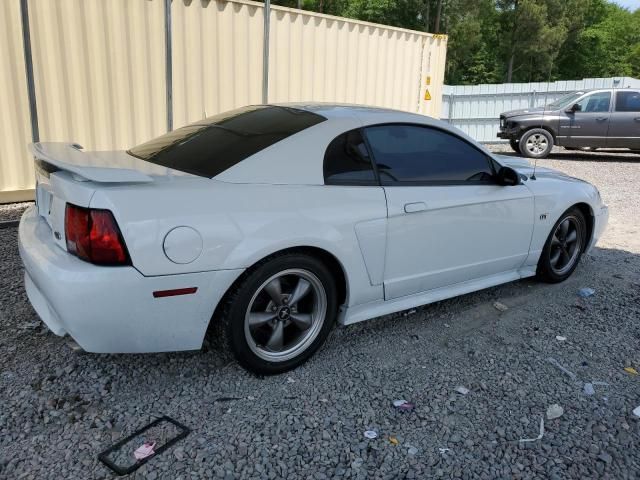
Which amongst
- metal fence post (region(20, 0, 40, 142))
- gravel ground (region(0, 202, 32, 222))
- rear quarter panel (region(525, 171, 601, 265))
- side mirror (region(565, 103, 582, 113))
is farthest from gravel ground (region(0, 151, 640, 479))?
side mirror (region(565, 103, 582, 113))

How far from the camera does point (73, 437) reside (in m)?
2.53

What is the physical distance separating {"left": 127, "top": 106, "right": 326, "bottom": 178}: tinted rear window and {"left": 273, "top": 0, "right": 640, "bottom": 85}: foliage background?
116 feet

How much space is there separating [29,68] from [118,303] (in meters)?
4.78

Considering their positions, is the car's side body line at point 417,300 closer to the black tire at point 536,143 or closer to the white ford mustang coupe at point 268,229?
the white ford mustang coupe at point 268,229

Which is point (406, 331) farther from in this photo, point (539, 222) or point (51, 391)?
point (51, 391)

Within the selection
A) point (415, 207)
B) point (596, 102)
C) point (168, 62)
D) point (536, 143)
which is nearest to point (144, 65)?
point (168, 62)

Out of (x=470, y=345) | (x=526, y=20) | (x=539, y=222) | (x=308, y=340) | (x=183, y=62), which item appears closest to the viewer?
(x=308, y=340)

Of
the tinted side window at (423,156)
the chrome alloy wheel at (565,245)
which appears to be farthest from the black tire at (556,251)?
the tinted side window at (423,156)

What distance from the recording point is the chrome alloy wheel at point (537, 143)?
1388 cm

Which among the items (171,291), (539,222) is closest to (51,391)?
(171,291)

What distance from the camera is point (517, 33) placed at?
45.8 meters

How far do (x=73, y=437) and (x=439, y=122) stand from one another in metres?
2.87

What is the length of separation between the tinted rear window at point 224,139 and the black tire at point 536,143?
11588 millimetres

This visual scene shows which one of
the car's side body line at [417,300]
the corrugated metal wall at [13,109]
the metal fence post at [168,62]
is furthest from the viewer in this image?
the metal fence post at [168,62]
